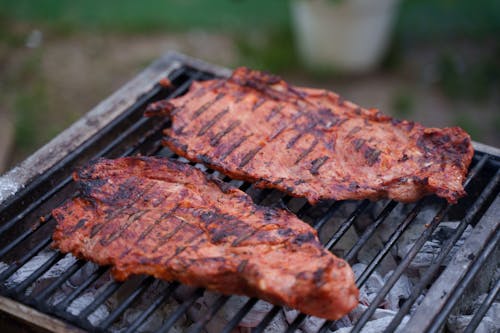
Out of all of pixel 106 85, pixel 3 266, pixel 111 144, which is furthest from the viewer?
pixel 106 85

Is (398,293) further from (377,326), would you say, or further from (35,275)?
(35,275)

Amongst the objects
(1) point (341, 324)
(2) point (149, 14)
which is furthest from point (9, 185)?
(2) point (149, 14)

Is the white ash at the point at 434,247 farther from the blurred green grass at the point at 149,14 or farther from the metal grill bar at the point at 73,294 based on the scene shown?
the blurred green grass at the point at 149,14

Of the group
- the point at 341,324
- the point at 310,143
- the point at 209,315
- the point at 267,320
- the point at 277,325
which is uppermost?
the point at 310,143

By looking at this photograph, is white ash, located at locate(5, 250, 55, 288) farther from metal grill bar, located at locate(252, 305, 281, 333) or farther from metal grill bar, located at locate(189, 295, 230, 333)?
metal grill bar, located at locate(252, 305, 281, 333)

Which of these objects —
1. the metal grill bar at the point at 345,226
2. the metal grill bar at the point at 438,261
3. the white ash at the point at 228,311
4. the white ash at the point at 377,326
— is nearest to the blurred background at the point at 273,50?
the metal grill bar at the point at 438,261

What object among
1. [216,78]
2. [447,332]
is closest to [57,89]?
[216,78]
